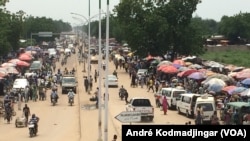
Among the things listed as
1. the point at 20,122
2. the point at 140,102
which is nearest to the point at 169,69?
the point at 140,102

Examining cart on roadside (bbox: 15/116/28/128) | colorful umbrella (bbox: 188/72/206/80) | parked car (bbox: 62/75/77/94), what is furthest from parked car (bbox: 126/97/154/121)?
parked car (bbox: 62/75/77/94)

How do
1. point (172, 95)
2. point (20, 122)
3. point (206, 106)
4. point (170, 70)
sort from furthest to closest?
point (170, 70) → point (172, 95) → point (20, 122) → point (206, 106)

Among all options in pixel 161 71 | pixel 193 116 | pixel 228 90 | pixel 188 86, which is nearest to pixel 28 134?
pixel 193 116

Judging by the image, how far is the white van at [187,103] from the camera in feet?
121

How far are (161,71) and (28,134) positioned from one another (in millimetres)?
28502

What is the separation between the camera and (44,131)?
33.7m

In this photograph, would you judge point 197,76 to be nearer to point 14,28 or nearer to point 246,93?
point 246,93

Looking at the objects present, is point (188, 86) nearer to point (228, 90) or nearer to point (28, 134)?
point (228, 90)

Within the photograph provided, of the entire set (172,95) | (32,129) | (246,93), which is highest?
(246,93)

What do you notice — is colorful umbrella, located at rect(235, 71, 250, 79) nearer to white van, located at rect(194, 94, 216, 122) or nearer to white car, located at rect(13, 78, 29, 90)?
white van, located at rect(194, 94, 216, 122)

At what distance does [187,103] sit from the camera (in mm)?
37500

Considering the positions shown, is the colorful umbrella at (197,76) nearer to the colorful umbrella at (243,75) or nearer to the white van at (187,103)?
the colorful umbrella at (243,75)

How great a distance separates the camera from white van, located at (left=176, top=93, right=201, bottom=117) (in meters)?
36.9

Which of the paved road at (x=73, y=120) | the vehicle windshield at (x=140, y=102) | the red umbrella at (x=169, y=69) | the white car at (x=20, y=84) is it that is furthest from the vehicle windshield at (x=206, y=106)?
the red umbrella at (x=169, y=69)
